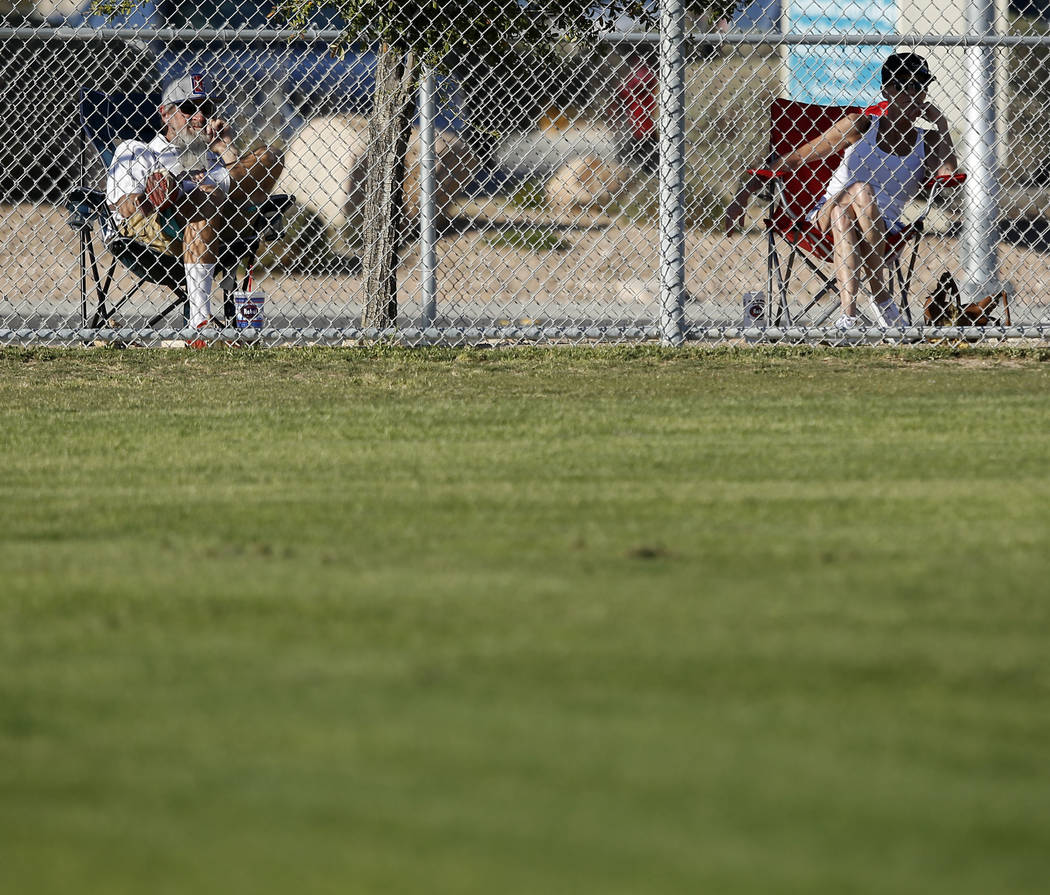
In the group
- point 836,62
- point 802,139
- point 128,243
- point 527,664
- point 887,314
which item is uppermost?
point 836,62

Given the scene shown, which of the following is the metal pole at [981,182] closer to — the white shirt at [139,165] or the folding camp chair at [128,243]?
the folding camp chair at [128,243]

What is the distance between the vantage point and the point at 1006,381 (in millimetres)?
5668

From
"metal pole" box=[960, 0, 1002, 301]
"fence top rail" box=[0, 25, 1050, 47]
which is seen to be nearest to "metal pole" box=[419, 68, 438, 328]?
"fence top rail" box=[0, 25, 1050, 47]

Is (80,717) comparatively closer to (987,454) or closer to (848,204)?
(987,454)

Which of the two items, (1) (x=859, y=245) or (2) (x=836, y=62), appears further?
(2) (x=836, y=62)

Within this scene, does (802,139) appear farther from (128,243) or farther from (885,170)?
(128,243)

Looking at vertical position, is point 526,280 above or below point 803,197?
below

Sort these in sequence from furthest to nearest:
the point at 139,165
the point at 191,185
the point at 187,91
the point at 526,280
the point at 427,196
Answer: the point at 526,280 → the point at 187,91 → the point at 139,165 → the point at 191,185 → the point at 427,196

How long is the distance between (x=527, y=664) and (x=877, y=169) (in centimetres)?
601

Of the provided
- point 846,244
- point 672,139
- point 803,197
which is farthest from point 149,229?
point 846,244

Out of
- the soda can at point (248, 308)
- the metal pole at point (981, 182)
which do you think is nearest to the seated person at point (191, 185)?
the soda can at point (248, 308)

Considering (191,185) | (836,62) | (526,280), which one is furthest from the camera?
(526,280)

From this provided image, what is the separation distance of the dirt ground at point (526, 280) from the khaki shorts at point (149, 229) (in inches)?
21.5

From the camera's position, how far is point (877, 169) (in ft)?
24.7
